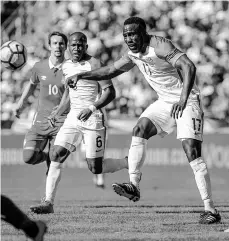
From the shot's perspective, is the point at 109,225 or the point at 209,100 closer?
the point at 109,225

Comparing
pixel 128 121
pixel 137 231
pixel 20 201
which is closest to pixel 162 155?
pixel 128 121

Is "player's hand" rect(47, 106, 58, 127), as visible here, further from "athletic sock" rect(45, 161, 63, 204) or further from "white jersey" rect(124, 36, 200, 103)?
"white jersey" rect(124, 36, 200, 103)

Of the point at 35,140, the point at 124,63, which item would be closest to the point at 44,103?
the point at 35,140

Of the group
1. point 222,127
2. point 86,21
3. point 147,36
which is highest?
point 86,21

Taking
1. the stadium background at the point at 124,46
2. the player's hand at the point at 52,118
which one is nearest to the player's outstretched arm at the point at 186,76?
the player's hand at the point at 52,118

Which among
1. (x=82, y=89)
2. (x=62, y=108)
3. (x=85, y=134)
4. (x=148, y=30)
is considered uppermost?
(x=148, y=30)

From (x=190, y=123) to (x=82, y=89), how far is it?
243 centimetres

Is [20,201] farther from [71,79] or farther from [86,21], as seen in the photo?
[86,21]

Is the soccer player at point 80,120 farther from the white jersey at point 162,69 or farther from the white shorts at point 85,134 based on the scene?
the white jersey at point 162,69

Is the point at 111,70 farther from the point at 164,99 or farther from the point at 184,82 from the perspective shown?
the point at 184,82

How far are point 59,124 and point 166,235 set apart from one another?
458 centimetres

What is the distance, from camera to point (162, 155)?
54.4 ft

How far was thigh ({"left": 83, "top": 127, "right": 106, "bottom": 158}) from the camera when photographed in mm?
10227

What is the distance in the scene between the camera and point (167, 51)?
329 inches
